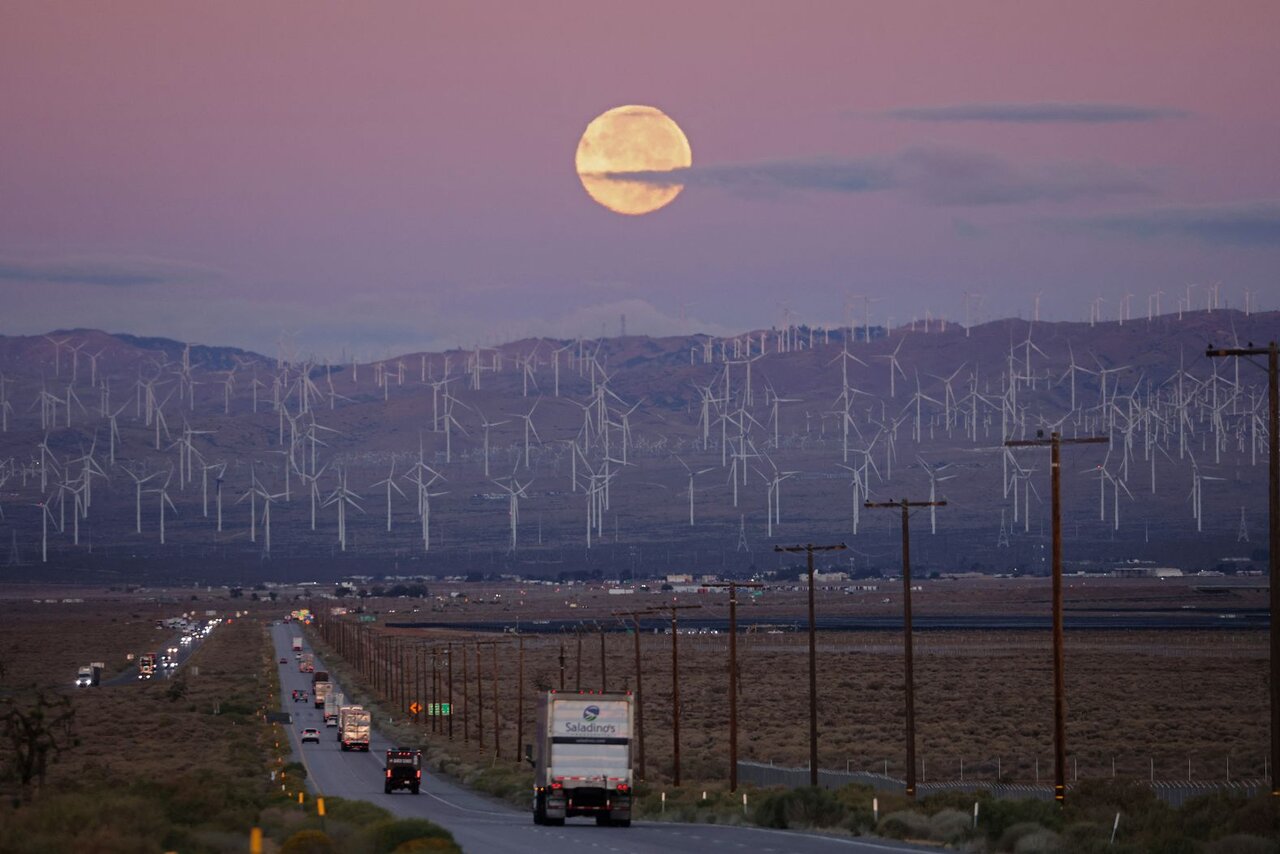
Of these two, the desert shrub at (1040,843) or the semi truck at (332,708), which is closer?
the desert shrub at (1040,843)

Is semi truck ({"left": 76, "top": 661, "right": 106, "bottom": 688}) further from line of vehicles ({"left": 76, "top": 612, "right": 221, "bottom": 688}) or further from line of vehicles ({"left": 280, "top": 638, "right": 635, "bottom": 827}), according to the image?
line of vehicles ({"left": 280, "top": 638, "right": 635, "bottom": 827})

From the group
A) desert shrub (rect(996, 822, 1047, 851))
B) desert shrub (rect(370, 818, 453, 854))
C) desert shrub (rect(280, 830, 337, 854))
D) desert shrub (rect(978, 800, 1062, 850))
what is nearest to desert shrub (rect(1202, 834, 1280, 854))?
desert shrub (rect(996, 822, 1047, 851))

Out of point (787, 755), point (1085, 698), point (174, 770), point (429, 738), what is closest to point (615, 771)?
point (174, 770)

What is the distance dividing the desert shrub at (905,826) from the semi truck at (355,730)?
5191 cm

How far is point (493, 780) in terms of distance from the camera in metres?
70.9

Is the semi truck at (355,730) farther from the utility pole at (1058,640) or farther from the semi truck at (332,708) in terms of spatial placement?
the utility pole at (1058,640)

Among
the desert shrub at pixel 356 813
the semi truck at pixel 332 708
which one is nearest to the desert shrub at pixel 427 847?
the desert shrub at pixel 356 813

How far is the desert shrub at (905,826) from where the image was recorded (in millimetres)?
41300

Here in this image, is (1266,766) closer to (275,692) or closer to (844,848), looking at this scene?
(844,848)

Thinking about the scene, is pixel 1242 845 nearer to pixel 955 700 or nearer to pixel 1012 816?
pixel 1012 816

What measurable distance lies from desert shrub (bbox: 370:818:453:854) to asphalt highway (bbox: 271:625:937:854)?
1.02 m

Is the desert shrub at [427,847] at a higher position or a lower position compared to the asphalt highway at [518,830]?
higher

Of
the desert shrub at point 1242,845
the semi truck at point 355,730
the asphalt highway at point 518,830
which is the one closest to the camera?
the desert shrub at point 1242,845

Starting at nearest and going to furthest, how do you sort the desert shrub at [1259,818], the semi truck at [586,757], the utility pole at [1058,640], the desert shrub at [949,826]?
the desert shrub at [1259,818] < the utility pole at [1058,640] < the desert shrub at [949,826] < the semi truck at [586,757]
